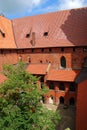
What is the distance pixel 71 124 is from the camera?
87.3 ft

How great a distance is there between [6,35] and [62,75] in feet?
46.4

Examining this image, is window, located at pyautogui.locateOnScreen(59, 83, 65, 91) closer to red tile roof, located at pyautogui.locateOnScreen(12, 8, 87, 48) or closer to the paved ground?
the paved ground

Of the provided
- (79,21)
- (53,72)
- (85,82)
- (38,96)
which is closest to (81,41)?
(79,21)

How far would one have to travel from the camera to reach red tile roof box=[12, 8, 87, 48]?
34.2m

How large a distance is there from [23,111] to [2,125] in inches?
99.7

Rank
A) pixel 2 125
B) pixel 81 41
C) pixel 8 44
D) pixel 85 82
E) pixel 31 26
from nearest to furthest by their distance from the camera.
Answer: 1. pixel 2 125
2. pixel 85 82
3. pixel 81 41
4. pixel 8 44
5. pixel 31 26

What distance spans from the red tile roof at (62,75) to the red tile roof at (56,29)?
4830 mm

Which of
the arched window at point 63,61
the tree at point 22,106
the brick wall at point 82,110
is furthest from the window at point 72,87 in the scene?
the tree at point 22,106

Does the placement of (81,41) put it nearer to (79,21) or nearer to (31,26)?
(79,21)

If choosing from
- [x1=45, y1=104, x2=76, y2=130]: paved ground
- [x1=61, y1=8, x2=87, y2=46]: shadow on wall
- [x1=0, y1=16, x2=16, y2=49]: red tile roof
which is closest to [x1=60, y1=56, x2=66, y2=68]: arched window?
[x1=61, y1=8, x2=87, y2=46]: shadow on wall

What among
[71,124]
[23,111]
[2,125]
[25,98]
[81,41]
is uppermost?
[81,41]

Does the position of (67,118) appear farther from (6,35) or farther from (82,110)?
(6,35)

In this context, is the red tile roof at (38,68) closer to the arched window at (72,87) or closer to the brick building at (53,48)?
the brick building at (53,48)

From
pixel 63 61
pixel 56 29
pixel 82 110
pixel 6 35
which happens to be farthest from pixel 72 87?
pixel 6 35
